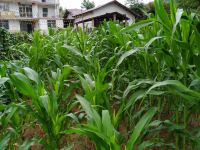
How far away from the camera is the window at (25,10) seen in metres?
34.1

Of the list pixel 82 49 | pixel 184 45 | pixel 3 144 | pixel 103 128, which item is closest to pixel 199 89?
pixel 184 45

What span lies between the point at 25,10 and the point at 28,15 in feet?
2.31

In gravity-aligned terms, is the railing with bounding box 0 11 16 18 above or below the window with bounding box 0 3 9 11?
below

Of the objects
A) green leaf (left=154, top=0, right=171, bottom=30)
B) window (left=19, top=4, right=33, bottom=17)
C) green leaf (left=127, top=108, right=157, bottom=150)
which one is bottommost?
green leaf (left=127, top=108, right=157, bottom=150)

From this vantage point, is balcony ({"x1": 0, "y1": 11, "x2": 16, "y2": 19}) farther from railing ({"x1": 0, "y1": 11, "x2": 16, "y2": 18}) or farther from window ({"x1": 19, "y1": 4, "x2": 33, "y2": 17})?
window ({"x1": 19, "y1": 4, "x2": 33, "y2": 17})

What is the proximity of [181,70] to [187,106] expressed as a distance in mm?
184

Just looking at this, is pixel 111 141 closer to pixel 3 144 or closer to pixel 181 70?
pixel 181 70

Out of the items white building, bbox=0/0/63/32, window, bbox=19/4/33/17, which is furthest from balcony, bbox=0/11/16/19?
window, bbox=19/4/33/17

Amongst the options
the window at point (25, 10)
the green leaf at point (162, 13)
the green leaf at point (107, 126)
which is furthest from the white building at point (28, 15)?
the green leaf at point (107, 126)

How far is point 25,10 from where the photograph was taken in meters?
34.5

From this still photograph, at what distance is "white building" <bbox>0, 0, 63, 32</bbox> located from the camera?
32.2m

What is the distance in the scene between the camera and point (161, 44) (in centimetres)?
151

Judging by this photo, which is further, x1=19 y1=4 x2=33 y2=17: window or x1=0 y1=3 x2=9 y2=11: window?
x1=19 y1=4 x2=33 y2=17: window

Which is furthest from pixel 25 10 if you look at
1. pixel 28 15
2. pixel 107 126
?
pixel 107 126
